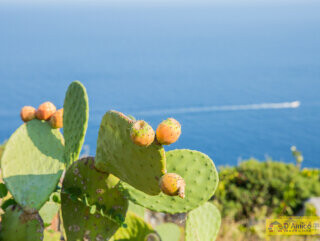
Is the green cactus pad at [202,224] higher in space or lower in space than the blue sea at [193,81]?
lower

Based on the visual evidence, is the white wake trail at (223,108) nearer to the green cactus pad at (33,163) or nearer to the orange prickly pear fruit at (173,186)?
the green cactus pad at (33,163)

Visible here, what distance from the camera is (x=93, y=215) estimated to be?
1.27 m

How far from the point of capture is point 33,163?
124cm

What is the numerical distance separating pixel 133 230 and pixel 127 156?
54cm

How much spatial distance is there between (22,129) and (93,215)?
0.35 metres

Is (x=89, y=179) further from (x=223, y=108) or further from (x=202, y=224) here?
(x=223, y=108)

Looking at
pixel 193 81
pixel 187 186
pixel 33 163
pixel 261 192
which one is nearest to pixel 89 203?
pixel 33 163

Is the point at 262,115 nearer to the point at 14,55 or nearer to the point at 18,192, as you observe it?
the point at 18,192

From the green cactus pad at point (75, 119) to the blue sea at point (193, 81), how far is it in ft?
19.0

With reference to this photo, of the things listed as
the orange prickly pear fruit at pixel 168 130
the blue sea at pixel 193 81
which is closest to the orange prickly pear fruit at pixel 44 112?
the orange prickly pear fruit at pixel 168 130

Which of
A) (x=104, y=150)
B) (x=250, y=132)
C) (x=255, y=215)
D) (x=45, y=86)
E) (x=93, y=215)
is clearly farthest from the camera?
(x=45, y=86)

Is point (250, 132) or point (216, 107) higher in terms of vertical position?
point (216, 107)

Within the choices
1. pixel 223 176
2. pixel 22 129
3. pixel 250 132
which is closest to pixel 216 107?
pixel 250 132

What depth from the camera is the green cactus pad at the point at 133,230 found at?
4.76ft
